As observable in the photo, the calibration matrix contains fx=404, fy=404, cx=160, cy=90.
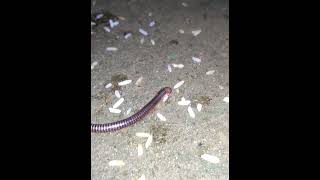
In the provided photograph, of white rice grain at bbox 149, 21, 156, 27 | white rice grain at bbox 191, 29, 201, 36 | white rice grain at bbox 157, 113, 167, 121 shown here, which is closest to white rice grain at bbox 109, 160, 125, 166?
white rice grain at bbox 157, 113, 167, 121

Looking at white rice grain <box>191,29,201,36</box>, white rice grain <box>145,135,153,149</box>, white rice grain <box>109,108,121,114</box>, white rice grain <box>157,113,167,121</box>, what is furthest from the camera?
white rice grain <box>191,29,201,36</box>

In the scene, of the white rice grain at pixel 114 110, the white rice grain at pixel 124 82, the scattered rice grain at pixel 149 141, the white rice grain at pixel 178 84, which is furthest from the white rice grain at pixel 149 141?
the white rice grain at pixel 124 82

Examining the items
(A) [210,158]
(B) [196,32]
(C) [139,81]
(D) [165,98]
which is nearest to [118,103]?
(C) [139,81]

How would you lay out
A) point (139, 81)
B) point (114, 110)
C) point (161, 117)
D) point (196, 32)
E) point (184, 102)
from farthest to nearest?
point (196, 32)
point (139, 81)
point (184, 102)
point (114, 110)
point (161, 117)

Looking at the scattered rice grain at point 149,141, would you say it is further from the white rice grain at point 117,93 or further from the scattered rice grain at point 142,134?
the white rice grain at point 117,93

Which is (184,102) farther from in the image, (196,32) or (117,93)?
(196,32)

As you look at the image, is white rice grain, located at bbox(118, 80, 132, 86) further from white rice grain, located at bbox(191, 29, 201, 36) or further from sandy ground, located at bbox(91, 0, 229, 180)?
white rice grain, located at bbox(191, 29, 201, 36)

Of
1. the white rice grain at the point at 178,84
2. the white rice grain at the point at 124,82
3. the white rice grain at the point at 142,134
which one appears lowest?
the white rice grain at the point at 142,134
